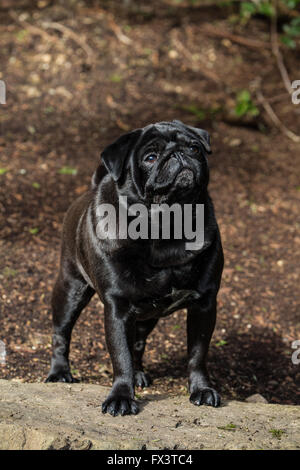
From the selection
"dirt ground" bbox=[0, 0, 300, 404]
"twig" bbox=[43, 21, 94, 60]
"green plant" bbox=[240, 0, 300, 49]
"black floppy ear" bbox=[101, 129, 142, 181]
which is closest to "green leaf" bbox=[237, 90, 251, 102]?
"dirt ground" bbox=[0, 0, 300, 404]

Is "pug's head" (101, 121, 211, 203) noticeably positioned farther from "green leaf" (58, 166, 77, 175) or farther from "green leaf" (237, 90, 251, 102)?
"green leaf" (237, 90, 251, 102)

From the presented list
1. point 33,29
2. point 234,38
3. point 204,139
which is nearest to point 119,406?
point 204,139

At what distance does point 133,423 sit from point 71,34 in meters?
7.90

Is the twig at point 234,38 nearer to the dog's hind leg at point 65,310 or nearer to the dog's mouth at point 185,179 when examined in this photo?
the dog's hind leg at point 65,310

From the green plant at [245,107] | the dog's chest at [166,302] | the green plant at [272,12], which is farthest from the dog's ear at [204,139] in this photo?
the green plant at [272,12]

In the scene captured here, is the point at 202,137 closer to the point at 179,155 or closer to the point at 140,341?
the point at 179,155

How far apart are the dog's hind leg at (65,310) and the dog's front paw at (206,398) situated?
3.45ft

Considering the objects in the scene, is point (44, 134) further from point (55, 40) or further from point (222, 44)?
point (222, 44)

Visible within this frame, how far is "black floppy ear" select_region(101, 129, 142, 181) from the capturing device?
362 cm

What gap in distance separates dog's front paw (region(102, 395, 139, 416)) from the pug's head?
1.08 m

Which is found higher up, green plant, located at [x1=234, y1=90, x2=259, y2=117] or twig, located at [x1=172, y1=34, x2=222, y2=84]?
green plant, located at [x1=234, y1=90, x2=259, y2=117]

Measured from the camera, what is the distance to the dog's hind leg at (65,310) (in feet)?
14.3

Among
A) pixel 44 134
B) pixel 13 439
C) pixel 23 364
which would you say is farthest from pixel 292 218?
pixel 13 439

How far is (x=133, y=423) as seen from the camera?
10.7ft
